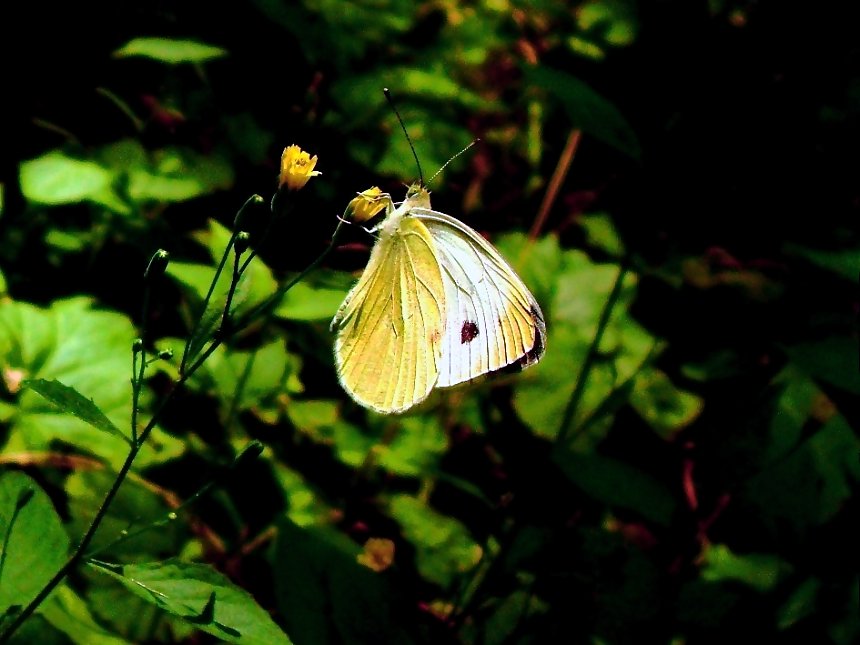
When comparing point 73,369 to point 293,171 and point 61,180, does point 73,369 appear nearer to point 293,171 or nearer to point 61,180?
point 61,180

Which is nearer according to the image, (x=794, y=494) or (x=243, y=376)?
(x=794, y=494)

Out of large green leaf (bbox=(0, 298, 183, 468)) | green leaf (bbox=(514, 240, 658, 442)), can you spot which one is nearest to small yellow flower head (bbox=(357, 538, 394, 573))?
large green leaf (bbox=(0, 298, 183, 468))

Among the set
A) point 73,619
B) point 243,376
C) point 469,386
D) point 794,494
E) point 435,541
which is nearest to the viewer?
point 73,619

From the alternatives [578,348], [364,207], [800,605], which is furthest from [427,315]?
[800,605]

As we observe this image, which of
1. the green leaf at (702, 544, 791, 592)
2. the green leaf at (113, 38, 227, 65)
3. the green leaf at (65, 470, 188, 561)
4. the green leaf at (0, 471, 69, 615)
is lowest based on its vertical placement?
the green leaf at (702, 544, 791, 592)

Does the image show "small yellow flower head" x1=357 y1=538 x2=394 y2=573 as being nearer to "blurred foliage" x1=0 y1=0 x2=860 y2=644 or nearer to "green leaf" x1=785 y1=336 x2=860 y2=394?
"blurred foliage" x1=0 y1=0 x2=860 y2=644

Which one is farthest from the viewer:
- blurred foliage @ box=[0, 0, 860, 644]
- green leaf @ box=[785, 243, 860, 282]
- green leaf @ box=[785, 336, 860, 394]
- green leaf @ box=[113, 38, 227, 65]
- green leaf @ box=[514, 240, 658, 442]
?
green leaf @ box=[514, 240, 658, 442]

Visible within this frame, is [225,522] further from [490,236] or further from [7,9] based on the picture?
[7,9]
